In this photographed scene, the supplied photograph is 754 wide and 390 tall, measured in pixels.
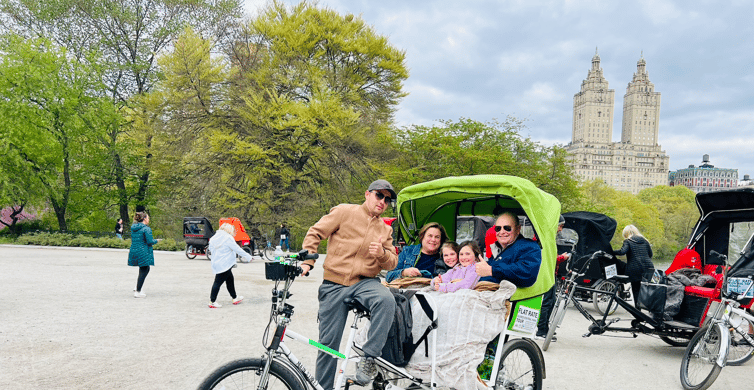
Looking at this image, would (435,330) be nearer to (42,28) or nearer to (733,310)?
(733,310)

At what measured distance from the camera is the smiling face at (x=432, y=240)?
520 centimetres

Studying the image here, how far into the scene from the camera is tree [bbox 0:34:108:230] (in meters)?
26.3

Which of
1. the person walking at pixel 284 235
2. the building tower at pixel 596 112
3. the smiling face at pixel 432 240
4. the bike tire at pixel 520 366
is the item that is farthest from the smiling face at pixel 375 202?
the building tower at pixel 596 112

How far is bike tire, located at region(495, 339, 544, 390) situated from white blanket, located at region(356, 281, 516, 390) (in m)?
0.32

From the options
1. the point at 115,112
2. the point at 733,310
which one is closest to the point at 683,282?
the point at 733,310

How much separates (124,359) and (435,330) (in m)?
3.74

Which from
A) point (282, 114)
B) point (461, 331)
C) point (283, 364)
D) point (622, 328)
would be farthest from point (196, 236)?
point (283, 364)

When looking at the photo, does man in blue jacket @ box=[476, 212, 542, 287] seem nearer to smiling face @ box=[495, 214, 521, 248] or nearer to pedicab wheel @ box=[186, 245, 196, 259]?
smiling face @ box=[495, 214, 521, 248]

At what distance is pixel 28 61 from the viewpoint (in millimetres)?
27094

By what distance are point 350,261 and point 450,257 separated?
4.15 feet

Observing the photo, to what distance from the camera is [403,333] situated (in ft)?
12.3

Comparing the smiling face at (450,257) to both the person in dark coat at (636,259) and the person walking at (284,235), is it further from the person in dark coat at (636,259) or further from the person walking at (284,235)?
the person walking at (284,235)

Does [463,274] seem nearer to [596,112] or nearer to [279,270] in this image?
[279,270]

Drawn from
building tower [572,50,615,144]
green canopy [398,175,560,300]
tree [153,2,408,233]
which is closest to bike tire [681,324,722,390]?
green canopy [398,175,560,300]
